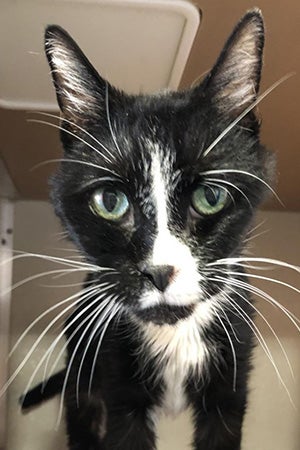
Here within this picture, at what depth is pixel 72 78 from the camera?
0.83 meters

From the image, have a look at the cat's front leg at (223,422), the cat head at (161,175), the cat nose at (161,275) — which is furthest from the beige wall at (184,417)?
the cat nose at (161,275)

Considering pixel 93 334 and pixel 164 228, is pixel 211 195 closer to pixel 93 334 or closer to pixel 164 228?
pixel 164 228

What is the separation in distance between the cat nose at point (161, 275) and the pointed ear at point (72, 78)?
0.71 feet

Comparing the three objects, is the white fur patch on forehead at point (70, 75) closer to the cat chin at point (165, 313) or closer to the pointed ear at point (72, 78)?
the pointed ear at point (72, 78)

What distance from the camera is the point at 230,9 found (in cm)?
87

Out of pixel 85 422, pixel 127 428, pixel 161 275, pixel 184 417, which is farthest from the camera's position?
pixel 184 417

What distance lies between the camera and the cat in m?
0.78

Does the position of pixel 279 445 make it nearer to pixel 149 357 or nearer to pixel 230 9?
pixel 149 357

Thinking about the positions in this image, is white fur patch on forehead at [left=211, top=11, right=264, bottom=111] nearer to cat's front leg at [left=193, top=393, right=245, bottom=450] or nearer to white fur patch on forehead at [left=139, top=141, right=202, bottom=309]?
white fur patch on forehead at [left=139, top=141, right=202, bottom=309]

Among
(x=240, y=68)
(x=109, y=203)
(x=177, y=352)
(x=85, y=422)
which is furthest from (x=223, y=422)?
(x=240, y=68)

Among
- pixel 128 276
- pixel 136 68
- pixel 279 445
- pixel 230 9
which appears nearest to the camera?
pixel 128 276

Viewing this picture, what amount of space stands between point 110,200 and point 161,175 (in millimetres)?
60

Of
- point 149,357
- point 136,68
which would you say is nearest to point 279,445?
point 149,357

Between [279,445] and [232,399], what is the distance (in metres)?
0.66
